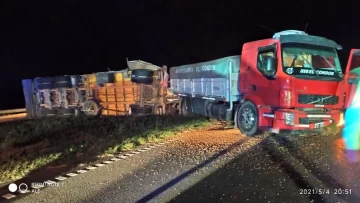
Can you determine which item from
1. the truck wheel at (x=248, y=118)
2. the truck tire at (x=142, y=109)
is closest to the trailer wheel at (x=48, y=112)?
the truck tire at (x=142, y=109)

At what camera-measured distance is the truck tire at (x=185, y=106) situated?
44.3 feet

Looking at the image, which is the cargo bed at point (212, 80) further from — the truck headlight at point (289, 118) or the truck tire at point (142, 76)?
the truck headlight at point (289, 118)

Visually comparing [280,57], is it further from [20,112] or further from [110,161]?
[20,112]

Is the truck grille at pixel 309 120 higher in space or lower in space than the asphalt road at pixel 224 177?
higher

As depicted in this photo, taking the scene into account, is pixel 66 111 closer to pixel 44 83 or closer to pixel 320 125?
pixel 44 83

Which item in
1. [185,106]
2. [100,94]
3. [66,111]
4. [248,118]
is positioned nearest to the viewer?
[248,118]

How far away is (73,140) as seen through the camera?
982 centimetres

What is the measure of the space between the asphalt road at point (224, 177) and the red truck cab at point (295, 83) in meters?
0.64

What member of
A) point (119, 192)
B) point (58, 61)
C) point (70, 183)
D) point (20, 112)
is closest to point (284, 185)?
point (119, 192)

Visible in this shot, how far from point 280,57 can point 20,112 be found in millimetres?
21386

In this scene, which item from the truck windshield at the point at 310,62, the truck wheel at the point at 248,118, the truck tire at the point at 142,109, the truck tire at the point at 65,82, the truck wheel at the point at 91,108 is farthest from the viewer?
the truck tire at the point at 65,82

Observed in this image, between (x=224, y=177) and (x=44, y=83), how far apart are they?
55.1ft

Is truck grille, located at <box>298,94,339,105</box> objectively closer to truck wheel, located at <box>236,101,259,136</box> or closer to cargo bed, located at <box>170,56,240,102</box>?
truck wheel, located at <box>236,101,259,136</box>

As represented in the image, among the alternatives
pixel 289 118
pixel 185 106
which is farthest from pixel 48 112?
pixel 289 118
